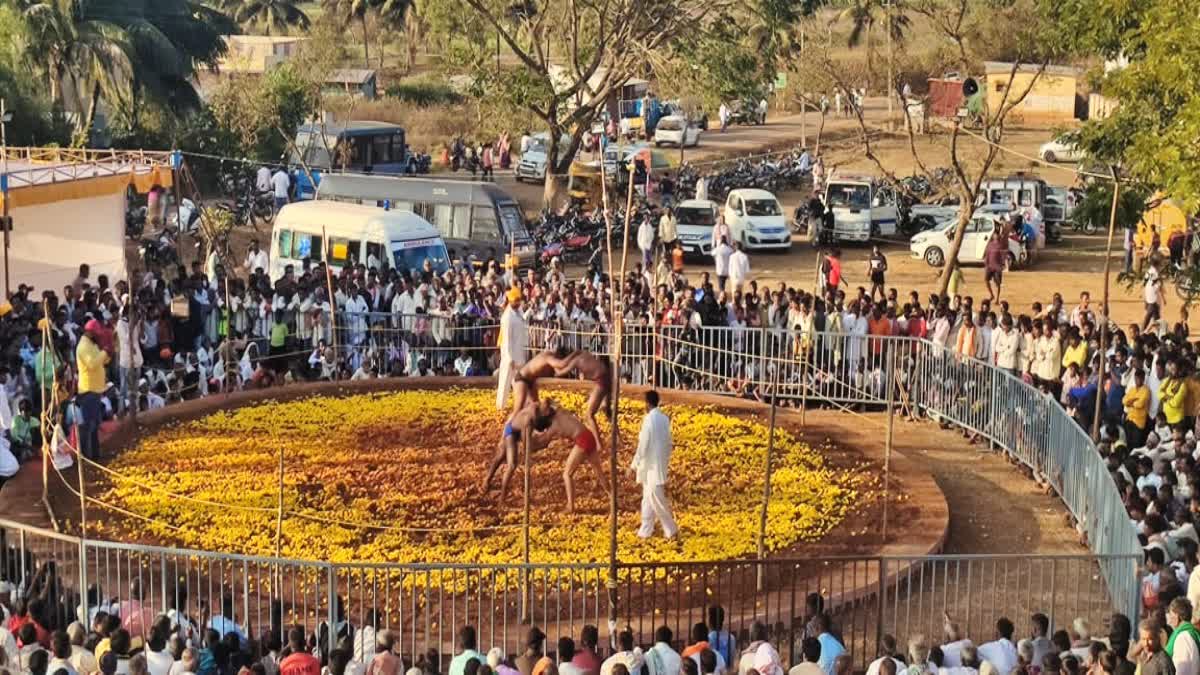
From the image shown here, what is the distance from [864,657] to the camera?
1393cm

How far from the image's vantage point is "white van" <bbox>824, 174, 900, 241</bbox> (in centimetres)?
4072

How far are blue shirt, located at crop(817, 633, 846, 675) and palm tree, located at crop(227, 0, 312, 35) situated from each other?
74616 mm

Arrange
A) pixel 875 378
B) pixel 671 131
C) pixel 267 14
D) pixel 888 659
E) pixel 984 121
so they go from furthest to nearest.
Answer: pixel 267 14
pixel 671 131
pixel 984 121
pixel 875 378
pixel 888 659

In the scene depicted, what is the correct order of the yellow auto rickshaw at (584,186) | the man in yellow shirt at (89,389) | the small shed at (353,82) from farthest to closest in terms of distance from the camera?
1. the small shed at (353,82)
2. the yellow auto rickshaw at (584,186)
3. the man in yellow shirt at (89,389)

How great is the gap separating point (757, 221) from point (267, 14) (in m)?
50.0

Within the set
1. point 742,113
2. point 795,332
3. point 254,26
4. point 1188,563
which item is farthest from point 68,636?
point 254,26

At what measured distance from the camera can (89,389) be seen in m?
18.6

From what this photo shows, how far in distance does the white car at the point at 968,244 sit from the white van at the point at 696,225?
15.4 feet

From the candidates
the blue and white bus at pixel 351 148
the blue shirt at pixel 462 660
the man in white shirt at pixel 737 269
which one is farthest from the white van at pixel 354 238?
the blue shirt at pixel 462 660

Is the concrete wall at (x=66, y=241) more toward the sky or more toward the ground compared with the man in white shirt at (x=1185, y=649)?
more toward the sky

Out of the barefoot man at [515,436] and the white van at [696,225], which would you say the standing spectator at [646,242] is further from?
the barefoot man at [515,436]

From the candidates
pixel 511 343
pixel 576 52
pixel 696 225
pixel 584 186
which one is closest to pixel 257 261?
pixel 696 225

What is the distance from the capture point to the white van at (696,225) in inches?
1496

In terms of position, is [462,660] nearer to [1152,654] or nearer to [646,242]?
[1152,654]
